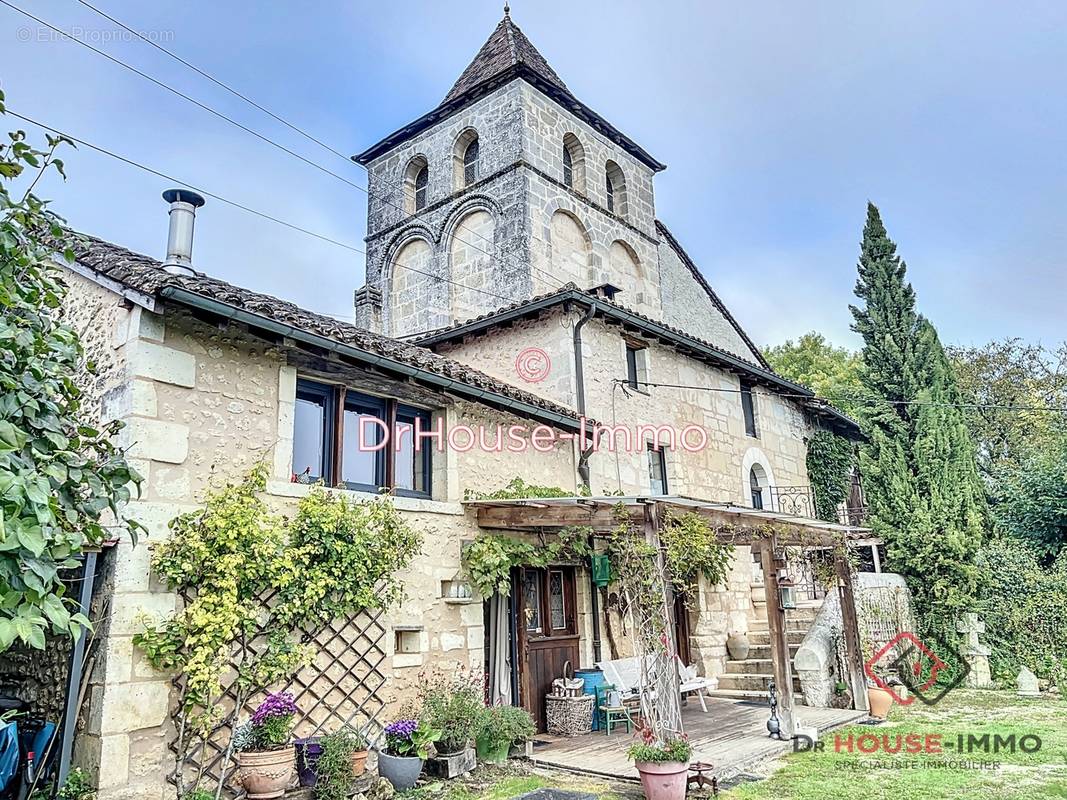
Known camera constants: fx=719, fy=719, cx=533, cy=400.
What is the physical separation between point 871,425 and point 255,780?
13.5 m

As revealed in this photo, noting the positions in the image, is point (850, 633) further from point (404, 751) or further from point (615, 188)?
point (615, 188)

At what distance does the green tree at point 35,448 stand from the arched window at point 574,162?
11.9 meters

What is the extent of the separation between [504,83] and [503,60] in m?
0.85

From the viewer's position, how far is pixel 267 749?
18.5 ft

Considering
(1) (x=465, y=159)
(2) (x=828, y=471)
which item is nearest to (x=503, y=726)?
(1) (x=465, y=159)

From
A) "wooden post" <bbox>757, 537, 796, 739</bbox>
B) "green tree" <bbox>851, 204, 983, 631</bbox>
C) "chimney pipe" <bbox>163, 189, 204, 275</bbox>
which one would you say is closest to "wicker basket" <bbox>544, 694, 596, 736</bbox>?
"wooden post" <bbox>757, 537, 796, 739</bbox>

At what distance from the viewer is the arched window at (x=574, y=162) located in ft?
48.4

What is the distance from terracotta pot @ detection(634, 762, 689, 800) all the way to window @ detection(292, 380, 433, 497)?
3620 millimetres

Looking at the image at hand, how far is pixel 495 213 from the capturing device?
44.5 feet

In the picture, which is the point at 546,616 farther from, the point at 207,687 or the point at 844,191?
the point at 844,191

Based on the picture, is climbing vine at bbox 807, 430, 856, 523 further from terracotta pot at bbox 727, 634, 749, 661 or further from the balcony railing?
terracotta pot at bbox 727, 634, 749, 661

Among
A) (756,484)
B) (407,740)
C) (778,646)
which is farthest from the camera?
(756,484)

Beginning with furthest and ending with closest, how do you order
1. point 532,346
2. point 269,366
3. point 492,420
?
point 532,346, point 492,420, point 269,366

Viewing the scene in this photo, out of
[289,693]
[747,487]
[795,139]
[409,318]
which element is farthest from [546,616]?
[795,139]
